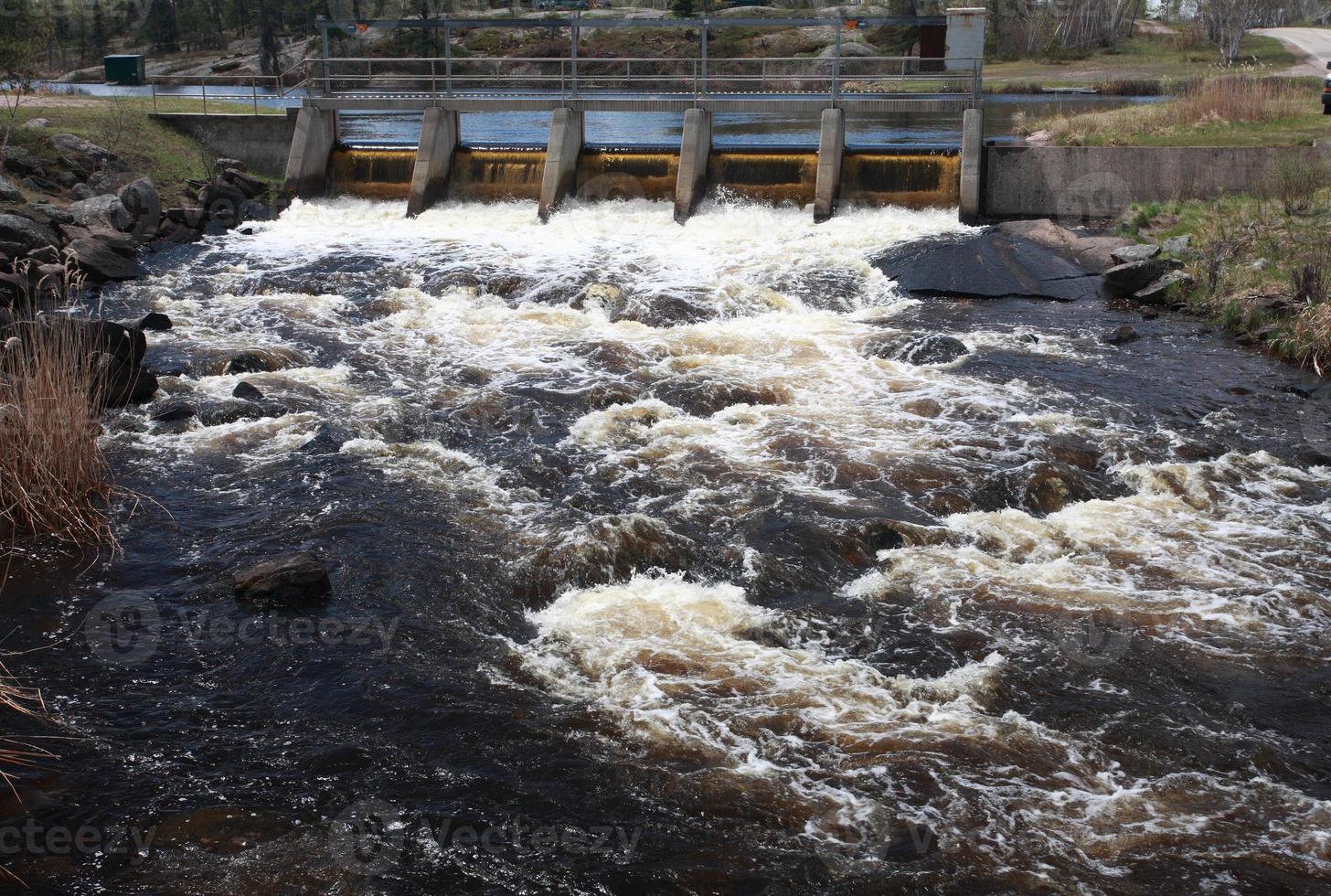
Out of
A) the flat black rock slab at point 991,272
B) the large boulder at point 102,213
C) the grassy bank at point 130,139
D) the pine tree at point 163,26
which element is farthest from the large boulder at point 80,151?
the pine tree at point 163,26

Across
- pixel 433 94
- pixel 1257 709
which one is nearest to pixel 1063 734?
pixel 1257 709

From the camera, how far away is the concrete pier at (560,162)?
25.0m

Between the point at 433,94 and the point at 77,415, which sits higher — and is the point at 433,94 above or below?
above

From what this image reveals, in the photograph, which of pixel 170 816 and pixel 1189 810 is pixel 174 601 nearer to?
pixel 170 816

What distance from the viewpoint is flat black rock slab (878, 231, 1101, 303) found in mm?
19906

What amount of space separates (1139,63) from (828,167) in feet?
131

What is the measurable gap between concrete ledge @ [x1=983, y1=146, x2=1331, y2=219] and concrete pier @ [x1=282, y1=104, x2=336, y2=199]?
49.7 ft

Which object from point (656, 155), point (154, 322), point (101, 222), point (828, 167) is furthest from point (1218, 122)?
point (101, 222)

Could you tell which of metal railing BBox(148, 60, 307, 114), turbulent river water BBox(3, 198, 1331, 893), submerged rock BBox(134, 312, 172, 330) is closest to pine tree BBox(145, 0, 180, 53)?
metal railing BBox(148, 60, 307, 114)

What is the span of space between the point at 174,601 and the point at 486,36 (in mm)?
55174

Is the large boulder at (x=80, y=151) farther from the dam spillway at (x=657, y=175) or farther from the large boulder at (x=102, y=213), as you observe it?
the dam spillway at (x=657, y=175)

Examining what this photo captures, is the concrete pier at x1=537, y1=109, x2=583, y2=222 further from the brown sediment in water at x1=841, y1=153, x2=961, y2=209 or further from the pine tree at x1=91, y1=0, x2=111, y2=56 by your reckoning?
the pine tree at x1=91, y1=0, x2=111, y2=56

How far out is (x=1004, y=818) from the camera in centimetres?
691

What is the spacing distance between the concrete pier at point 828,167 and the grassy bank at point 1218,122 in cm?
525
